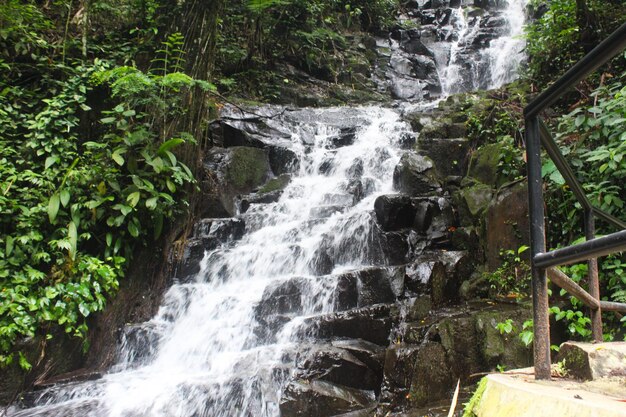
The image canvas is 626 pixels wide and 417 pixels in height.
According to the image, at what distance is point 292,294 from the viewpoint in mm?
5660

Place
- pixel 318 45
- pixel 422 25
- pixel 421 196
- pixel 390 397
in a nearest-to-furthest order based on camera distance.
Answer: pixel 390 397 < pixel 421 196 < pixel 318 45 < pixel 422 25

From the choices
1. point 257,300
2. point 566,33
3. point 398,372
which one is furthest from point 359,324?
point 566,33

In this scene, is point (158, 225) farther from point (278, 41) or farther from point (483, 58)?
point (483, 58)

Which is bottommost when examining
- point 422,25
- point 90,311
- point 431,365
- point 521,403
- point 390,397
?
point 390,397

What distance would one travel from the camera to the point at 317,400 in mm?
4070

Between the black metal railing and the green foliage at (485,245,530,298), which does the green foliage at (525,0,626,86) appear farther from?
the black metal railing

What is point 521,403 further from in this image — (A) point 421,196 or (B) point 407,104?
(B) point 407,104

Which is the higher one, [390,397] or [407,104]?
[407,104]

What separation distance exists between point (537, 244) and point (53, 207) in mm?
5647

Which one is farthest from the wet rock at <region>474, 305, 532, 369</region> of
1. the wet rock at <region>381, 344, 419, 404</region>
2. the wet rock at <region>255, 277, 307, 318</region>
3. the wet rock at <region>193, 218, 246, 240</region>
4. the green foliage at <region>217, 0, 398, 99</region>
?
the green foliage at <region>217, 0, 398, 99</region>

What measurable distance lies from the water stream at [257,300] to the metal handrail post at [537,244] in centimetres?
309

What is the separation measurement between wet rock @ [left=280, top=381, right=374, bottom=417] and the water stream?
0.38 feet

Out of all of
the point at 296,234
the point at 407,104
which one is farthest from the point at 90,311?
the point at 407,104

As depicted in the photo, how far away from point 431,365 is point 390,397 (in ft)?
1.65
